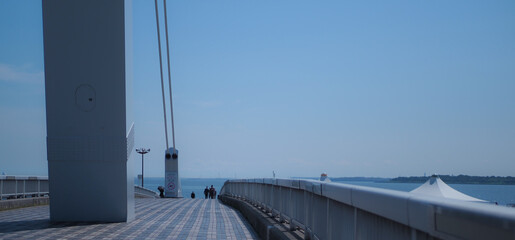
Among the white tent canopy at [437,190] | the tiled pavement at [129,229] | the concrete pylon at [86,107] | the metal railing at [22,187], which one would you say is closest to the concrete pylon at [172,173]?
the metal railing at [22,187]

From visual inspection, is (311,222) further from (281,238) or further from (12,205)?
(12,205)

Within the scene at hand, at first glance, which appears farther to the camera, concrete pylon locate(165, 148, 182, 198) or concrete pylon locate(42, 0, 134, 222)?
concrete pylon locate(165, 148, 182, 198)

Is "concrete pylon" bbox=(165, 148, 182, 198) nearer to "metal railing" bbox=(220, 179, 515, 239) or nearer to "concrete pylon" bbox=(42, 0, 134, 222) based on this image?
"concrete pylon" bbox=(42, 0, 134, 222)

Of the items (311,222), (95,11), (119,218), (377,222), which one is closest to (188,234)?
(119,218)

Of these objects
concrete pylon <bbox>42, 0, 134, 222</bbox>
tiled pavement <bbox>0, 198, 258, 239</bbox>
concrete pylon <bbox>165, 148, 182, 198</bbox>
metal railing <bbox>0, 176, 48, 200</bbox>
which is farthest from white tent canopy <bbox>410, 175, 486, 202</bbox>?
concrete pylon <bbox>165, 148, 182, 198</bbox>

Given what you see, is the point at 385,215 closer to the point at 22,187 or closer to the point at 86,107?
the point at 86,107

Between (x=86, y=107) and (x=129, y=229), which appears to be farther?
(x=86, y=107)

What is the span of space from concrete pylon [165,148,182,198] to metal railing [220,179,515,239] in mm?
29788

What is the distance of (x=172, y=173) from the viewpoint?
38.7 m

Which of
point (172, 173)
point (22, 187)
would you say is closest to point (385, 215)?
point (22, 187)

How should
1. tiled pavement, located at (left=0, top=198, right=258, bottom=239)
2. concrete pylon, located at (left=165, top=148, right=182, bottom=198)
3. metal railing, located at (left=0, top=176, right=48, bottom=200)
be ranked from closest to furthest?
tiled pavement, located at (left=0, top=198, right=258, bottom=239) → metal railing, located at (left=0, top=176, right=48, bottom=200) → concrete pylon, located at (left=165, top=148, right=182, bottom=198)

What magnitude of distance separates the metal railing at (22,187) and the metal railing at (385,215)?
13.5 meters

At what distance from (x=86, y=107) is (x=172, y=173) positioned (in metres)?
26.5

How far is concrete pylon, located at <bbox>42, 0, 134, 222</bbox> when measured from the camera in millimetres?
12484
